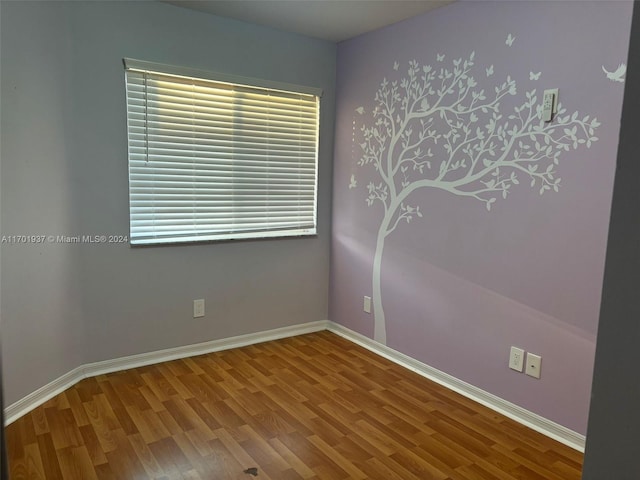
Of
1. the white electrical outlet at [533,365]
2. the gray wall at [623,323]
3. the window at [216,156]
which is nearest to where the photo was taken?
the gray wall at [623,323]

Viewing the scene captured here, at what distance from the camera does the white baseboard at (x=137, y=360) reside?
2.48m

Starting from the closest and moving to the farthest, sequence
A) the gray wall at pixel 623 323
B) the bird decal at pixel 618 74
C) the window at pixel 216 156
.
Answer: the gray wall at pixel 623 323 < the bird decal at pixel 618 74 < the window at pixel 216 156

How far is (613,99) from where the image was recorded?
2.07 m

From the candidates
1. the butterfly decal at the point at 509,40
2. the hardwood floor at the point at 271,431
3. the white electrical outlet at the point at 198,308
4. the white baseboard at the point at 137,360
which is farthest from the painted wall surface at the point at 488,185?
the white electrical outlet at the point at 198,308

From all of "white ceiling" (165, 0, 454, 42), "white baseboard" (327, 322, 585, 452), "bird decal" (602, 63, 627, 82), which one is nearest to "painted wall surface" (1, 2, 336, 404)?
"white ceiling" (165, 0, 454, 42)

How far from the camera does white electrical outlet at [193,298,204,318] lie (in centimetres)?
333

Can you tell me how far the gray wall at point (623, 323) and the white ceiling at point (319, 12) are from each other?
2.55m

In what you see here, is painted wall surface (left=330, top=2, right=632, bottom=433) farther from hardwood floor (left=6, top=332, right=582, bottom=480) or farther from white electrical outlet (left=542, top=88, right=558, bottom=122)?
hardwood floor (left=6, top=332, right=582, bottom=480)

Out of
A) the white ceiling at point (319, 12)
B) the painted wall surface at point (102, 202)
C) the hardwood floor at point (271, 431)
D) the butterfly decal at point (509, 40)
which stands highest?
the white ceiling at point (319, 12)

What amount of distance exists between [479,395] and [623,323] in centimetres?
241

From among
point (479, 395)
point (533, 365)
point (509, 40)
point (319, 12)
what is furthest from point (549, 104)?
point (479, 395)

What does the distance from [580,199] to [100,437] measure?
2.62m

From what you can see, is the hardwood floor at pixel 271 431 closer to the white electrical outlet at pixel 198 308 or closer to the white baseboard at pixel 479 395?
the white baseboard at pixel 479 395

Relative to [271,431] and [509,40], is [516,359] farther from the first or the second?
[509,40]
